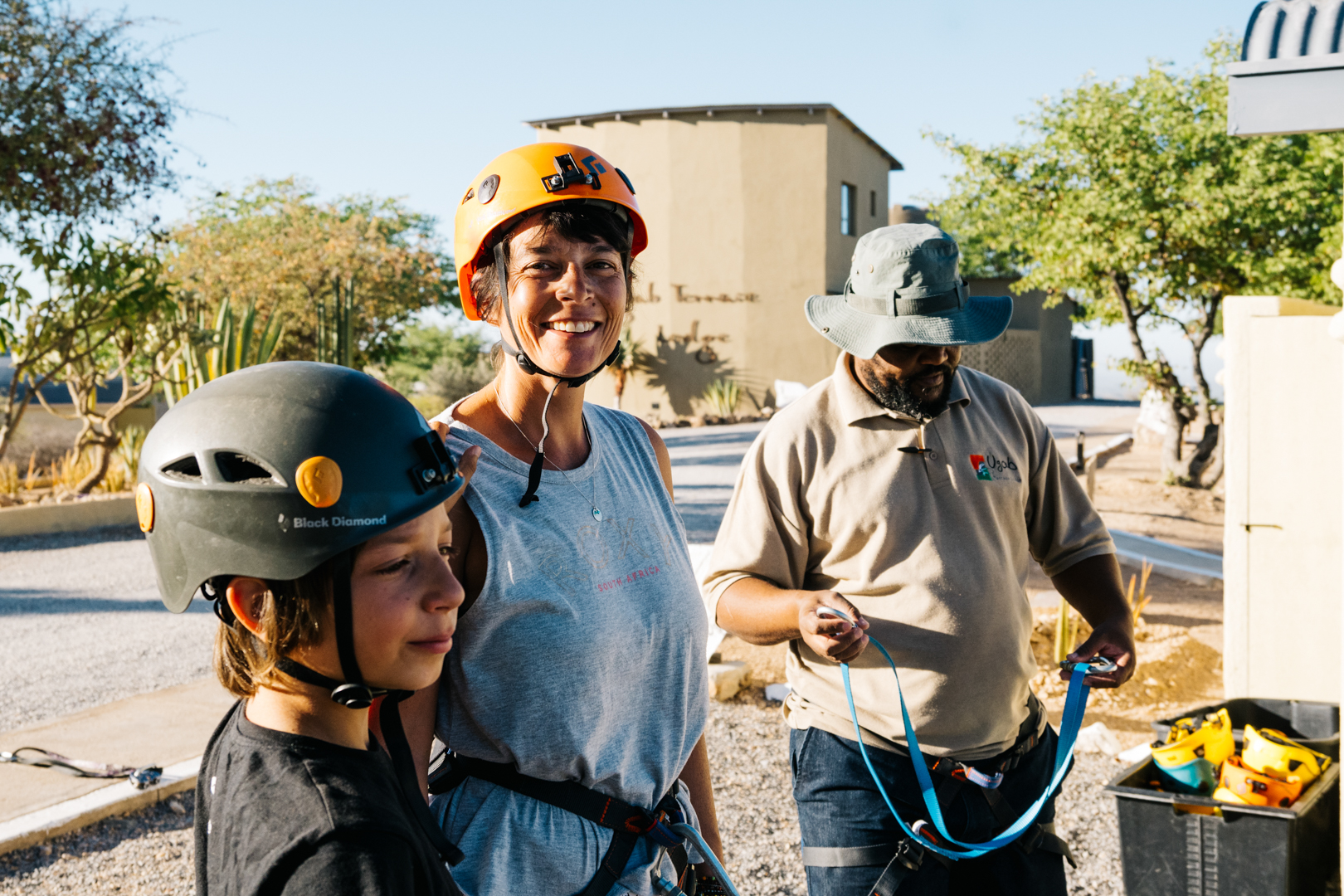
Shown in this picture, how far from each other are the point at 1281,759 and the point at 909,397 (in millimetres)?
1845

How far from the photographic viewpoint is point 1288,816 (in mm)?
3117

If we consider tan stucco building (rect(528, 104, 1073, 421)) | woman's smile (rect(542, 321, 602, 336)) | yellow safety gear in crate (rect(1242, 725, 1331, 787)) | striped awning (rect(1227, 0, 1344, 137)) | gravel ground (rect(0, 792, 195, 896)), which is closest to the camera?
woman's smile (rect(542, 321, 602, 336))

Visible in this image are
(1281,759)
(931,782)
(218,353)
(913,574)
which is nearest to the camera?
(931,782)

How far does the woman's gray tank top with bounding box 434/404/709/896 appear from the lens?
5.54 feet

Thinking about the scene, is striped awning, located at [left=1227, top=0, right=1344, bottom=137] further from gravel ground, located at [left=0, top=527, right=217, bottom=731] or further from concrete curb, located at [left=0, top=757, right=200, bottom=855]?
gravel ground, located at [left=0, top=527, right=217, bottom=731]

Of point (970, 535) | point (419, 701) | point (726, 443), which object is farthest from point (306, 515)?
point (726, 443)

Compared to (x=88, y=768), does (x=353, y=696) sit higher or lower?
higher

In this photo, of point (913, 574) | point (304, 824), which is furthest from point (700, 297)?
point (304, 824)

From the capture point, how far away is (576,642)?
1.72m

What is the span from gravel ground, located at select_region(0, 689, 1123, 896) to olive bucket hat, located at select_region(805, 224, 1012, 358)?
2288 millimetres

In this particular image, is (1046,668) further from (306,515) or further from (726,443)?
(726,443)

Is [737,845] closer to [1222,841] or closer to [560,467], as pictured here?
[1222,841]

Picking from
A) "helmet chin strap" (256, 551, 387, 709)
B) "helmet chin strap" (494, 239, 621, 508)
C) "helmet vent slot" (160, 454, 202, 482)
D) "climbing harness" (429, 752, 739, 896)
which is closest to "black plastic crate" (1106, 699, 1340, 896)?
"climbing harness" (429, 752, 739, 896)

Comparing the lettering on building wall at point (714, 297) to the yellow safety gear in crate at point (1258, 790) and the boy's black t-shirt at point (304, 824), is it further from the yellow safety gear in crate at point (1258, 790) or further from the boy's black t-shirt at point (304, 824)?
the boy's black t-shirt at point (304, 824)
